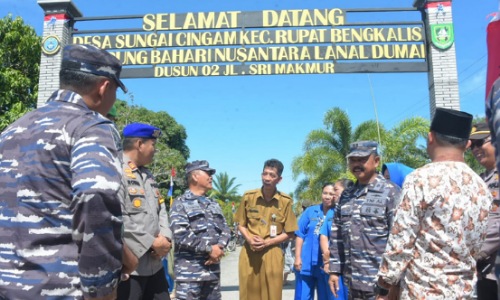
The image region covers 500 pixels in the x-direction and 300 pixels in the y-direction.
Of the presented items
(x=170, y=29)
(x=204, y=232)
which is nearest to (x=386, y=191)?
(x=204, y=232)

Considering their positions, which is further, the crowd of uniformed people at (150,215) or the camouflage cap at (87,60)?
the camouflage cap at (87,60)

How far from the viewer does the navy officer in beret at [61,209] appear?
58.7 inches

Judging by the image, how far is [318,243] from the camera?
5.73 metres

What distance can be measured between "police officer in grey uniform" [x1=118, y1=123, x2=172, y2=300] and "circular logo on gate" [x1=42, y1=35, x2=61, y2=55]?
6.92 m

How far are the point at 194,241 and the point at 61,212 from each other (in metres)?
2.61

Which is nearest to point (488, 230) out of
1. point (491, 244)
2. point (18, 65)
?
point (491, 244)

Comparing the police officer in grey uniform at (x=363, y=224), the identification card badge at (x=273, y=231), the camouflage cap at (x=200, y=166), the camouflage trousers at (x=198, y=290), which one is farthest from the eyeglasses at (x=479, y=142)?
the camouflage trousers at (x=198, y=290)

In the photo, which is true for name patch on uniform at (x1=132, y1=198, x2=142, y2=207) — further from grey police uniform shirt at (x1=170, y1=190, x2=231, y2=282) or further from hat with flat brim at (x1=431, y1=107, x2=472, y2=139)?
hat with flat brim at (x1=431, y1=107, x2=472, y2=139)

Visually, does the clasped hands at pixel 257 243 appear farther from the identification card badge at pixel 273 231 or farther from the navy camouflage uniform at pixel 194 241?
the navy camouflage uniform at pixel 194 241

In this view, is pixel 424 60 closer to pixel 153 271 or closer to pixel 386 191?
pixel 386 191

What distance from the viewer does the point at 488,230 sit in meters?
2.87

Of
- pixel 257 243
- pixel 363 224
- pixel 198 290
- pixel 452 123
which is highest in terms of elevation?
pixel 452 123

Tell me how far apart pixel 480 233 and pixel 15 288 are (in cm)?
222

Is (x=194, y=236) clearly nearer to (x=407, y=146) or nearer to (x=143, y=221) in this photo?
(x=143, y=221)
